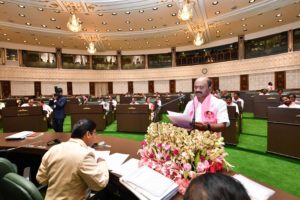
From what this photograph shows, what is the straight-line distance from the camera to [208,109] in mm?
2465

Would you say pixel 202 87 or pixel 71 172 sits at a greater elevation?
pixel 202 87

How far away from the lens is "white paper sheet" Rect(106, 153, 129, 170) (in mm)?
1731

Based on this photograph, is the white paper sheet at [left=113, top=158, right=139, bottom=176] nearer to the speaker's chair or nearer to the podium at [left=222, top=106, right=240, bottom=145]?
the speaker's chair

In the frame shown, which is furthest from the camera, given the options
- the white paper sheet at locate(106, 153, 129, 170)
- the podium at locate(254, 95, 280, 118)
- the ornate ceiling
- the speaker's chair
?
the ornate ceiling

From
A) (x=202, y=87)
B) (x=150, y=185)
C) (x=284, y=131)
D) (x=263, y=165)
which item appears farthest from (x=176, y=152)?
(x=284, y=131)

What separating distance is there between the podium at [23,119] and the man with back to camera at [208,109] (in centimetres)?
591

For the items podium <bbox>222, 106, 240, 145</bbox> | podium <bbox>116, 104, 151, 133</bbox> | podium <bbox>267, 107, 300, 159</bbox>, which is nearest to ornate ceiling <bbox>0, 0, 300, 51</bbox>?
podium <bbox>116, 104, 151, 133</bbox>

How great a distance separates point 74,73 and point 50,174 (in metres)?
19.1

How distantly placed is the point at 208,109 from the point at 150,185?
4.92 feet

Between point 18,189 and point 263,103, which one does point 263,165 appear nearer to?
point 18,189

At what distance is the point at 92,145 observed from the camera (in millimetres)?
2418

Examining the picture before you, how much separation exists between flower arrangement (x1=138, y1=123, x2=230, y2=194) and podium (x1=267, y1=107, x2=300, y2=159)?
339 centimetres

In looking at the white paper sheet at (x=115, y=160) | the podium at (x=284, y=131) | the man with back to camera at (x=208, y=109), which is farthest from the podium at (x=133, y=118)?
the white paper sheet at (x=115, y=160)

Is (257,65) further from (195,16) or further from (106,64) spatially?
(106,64)
